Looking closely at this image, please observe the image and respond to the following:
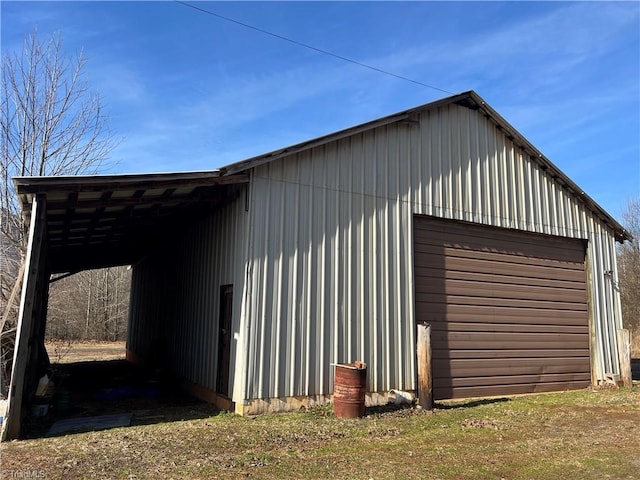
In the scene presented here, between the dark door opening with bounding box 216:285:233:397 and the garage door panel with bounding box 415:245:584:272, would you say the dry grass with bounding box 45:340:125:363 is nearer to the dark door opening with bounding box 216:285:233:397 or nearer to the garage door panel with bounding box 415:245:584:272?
the dark door opening with bounding box 216:285:233:397

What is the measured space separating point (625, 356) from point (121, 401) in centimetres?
1169

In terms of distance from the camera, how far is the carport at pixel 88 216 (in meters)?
6.62

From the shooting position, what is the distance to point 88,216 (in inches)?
367

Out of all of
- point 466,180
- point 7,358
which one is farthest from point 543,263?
point 7,358


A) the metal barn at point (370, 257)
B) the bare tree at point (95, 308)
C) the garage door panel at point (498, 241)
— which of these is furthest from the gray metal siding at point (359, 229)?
the bare tree at point (95, 308)

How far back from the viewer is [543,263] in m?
12.0

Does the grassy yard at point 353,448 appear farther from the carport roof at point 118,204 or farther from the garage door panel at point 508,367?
the carport roof at point 118,204

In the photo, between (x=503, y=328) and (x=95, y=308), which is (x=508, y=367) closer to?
(x=503, y=328)

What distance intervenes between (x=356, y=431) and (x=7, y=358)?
5996mm

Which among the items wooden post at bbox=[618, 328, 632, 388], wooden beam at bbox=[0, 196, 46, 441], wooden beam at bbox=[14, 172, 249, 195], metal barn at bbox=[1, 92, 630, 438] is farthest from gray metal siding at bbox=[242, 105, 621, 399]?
wooden post at bbox=[618, 328, 632, 388]

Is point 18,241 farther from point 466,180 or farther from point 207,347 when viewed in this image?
point 466,180

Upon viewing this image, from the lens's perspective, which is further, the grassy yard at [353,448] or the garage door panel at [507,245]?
the garage door panel at [507,245]

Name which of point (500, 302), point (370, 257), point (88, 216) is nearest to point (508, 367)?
point (500, 302)

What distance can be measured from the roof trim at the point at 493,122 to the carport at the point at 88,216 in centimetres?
46
